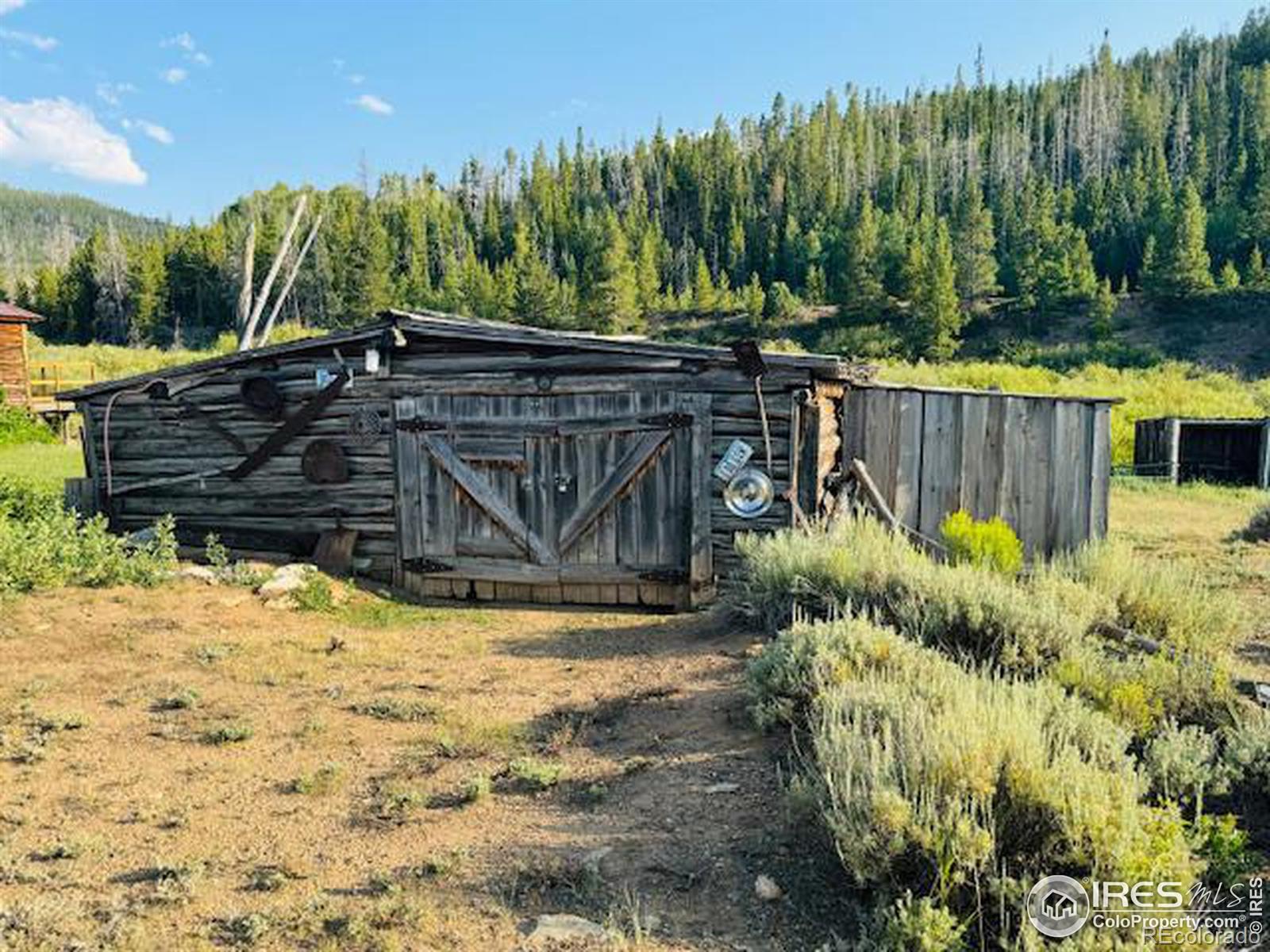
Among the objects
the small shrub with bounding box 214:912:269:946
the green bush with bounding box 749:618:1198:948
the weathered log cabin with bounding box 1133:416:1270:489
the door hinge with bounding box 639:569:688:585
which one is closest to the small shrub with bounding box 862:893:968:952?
the green bush with bounding box 749:618:1198:948

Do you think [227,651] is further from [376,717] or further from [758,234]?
[758,234]

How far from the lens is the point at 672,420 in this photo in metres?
9.82

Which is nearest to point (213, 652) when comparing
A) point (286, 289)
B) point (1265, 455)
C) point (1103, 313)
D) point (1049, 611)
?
point (1049, 611)

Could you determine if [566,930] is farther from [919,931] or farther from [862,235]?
[862,235]

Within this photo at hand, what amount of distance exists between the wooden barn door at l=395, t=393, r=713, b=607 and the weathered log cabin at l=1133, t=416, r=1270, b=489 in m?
18.4

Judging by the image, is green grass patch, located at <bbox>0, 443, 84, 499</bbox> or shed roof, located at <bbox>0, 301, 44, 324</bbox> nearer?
green grass patch, located at <bbox>0, 443, 84, 499</bbox>

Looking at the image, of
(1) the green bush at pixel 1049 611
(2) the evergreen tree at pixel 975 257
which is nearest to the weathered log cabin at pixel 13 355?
(1) the green bush at pixel 1049 611

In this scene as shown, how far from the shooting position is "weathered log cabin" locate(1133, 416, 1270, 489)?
2289 cm

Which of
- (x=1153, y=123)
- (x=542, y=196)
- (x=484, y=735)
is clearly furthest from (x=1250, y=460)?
(x=542, y=196)

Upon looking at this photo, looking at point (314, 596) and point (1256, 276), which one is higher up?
point (1256, 276)

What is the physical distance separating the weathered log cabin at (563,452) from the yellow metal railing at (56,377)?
23.0 meters

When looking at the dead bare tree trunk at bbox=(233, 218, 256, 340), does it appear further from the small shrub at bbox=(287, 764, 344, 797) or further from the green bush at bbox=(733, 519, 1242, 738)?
the small shrub at bbox=(287, 764, 344, 797)

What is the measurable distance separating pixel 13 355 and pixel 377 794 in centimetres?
2961

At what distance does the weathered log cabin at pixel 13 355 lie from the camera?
27.4m
